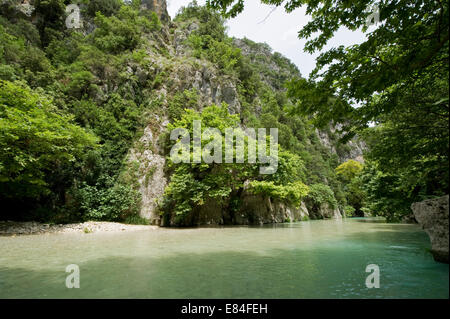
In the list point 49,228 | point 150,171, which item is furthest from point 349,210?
point 49,228

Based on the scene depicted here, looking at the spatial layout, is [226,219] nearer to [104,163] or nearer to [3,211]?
[104,163]

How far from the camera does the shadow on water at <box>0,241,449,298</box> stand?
2408 millimetres

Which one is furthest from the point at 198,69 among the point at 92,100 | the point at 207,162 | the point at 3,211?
the point at 3,211

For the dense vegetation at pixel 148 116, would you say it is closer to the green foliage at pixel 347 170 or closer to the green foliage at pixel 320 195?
the green foliage at pixel 320 195

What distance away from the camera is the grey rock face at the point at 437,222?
2.92 m

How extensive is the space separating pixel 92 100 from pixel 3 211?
31.1 ft

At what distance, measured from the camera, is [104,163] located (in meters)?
14.7

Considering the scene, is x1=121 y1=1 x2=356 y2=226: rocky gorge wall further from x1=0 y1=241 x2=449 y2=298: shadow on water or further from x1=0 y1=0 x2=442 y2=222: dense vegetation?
x1=0 y1=241 x2=449 y2=298: shadow on water

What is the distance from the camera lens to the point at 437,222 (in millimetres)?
2965

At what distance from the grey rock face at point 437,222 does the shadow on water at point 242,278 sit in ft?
0.74

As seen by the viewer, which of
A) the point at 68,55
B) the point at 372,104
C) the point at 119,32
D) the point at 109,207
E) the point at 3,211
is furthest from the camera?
the point at 119,32

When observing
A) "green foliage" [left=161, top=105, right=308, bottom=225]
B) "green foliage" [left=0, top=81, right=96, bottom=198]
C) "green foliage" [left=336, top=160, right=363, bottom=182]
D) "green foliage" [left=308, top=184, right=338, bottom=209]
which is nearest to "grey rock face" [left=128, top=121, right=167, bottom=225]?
"green foliage" [left=161, top=105, right=308, bottom=225]

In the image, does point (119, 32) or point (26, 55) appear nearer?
point (26, 55)

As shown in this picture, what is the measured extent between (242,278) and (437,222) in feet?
9.66
